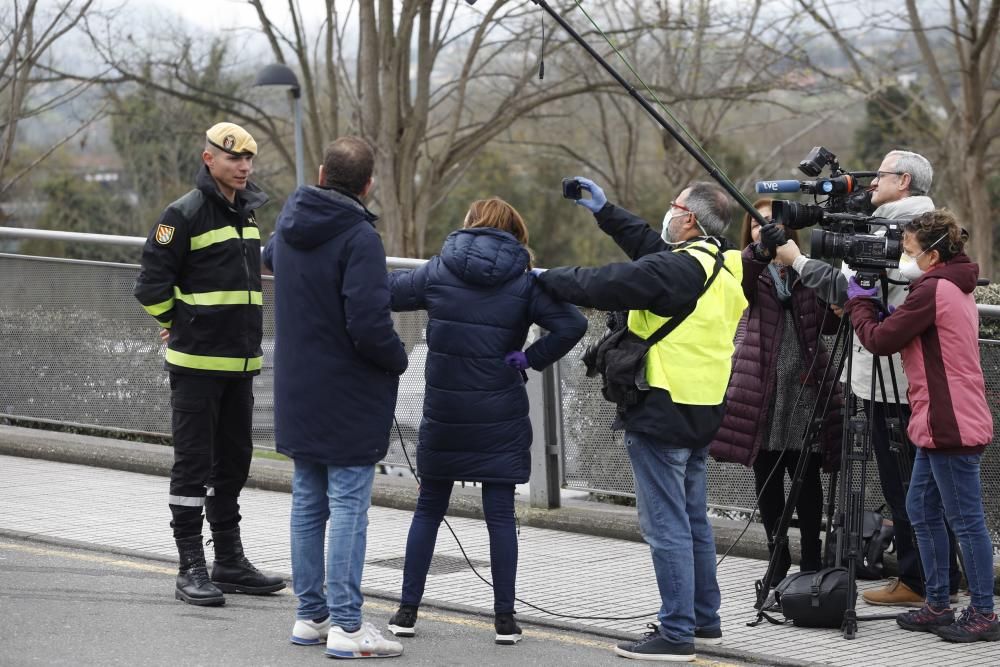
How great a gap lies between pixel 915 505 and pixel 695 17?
51.3 ft

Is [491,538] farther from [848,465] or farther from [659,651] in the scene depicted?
[848,465]

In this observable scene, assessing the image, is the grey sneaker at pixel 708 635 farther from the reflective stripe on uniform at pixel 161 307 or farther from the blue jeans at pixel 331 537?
the reflective stripe on uniform at pixel 161 307

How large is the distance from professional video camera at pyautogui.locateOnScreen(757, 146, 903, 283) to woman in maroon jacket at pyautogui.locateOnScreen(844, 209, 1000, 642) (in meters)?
0.13

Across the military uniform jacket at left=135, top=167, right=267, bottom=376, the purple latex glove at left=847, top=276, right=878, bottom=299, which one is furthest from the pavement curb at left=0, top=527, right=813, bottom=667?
the purple latex glove at left=847, top=276, right=878, bottom=299

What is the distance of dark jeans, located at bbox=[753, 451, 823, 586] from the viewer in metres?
6.64

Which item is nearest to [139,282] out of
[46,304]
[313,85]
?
[46,304]

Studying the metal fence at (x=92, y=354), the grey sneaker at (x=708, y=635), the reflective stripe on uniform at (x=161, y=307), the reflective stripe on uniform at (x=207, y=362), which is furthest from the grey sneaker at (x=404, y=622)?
the metal fence at (x=92, y=354)

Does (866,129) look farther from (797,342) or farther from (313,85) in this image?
(797,342)

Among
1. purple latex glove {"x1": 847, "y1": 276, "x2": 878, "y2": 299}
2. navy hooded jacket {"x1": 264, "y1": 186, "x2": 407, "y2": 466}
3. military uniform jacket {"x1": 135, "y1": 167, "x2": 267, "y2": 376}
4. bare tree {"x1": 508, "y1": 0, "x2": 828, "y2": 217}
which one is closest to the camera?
navy hooded jacket {"x1": 264, "y1": 186, "x2": 407, "y2": 466}

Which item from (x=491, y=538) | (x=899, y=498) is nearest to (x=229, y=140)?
(x=491, y=538)

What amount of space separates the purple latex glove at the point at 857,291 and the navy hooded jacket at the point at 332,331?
1.88 metres

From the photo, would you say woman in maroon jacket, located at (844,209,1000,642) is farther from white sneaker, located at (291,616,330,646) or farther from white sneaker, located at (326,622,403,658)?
white sneaker, located at (291,616,330,646)

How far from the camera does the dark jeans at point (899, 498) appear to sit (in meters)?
6.40

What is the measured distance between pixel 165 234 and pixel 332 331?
1.11 metres
